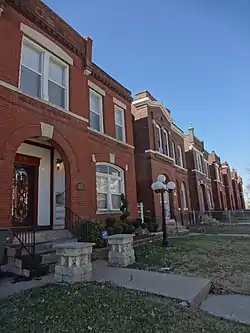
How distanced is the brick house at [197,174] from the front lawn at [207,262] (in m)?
17.3

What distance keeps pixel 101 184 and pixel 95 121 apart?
116 inches

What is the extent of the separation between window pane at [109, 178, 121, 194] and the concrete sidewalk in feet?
19.5

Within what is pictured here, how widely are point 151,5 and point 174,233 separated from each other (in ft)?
38.6

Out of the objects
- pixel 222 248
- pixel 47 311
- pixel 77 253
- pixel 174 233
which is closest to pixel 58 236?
pixel 77 253

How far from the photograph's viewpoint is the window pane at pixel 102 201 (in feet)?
36.9

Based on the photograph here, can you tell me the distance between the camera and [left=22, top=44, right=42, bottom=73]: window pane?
27.5 ft

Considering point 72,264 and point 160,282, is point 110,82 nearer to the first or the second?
point 72,264

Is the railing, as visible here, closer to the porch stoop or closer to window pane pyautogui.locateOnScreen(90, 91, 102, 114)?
window pane pyautogui.locateOnScreen(90, 91, 102, 114)

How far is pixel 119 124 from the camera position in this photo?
1387 centimetres

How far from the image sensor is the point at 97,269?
6.46 meters

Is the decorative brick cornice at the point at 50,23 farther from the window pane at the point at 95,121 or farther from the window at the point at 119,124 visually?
the window at the point at 119,124

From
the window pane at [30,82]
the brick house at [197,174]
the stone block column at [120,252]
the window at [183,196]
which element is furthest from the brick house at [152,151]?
the window pane at [30,82]

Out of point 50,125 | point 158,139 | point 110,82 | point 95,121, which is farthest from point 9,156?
point 158,139

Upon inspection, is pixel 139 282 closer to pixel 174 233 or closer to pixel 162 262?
pixel 162 262
